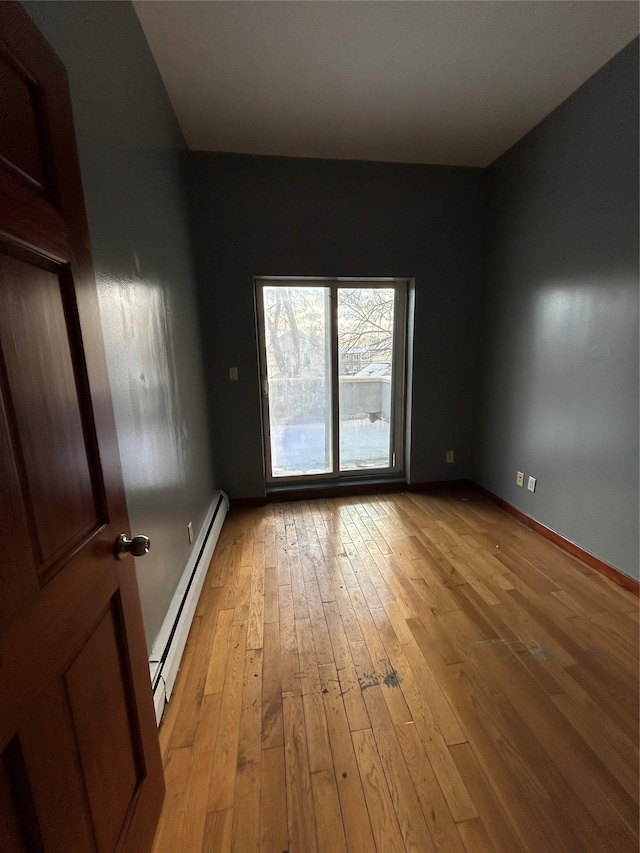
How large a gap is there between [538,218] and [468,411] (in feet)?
5.46

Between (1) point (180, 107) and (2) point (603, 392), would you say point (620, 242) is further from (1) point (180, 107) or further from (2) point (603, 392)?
(1) point (180, 107)

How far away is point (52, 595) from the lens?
0.63 m

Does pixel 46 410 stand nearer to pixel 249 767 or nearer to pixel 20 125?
pixel 20 125

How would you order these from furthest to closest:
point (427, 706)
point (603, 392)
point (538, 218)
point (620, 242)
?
point (538, 218)
point (603, 392)
point (620, 242)
point (427, 706)

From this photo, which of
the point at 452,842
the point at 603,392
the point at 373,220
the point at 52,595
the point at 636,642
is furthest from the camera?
the point at 373,220

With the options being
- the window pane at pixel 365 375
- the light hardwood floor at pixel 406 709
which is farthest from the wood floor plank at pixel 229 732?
the window pane at pixel 365 375

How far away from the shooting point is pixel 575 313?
2.27 meters

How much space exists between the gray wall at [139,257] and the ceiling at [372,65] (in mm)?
281

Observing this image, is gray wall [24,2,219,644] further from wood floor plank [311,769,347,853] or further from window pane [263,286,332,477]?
window pane [263,286,332,477]

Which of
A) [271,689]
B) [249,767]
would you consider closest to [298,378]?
[271,689]

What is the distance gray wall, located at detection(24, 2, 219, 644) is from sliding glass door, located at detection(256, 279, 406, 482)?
1076 millimetres

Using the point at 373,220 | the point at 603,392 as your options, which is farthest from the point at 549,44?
the point at 603,392

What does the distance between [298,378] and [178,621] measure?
2216mm

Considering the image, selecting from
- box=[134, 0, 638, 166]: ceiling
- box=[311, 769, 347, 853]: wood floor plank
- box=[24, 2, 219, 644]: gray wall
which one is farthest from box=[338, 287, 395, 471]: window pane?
box=[311, 769, 347, 853]: wood floor plank
